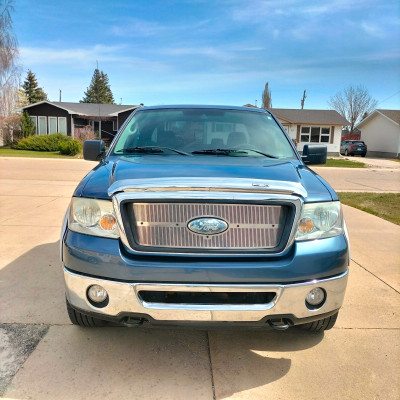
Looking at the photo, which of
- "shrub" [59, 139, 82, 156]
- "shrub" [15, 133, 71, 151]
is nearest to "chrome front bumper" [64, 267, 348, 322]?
"shrub" [59, 139, 82, 156]

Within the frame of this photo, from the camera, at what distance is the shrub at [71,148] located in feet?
86.5

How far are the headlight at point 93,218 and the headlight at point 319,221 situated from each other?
1133 mm

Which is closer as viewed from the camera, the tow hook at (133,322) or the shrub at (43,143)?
the tow hook at (133,322)

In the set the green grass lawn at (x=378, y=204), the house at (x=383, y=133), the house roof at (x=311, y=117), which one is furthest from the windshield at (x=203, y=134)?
the house at (x=383, y=133)

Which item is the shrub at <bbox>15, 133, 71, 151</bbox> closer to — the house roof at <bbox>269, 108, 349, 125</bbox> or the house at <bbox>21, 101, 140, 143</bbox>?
the house at <bbox>21, 101, 140, 143</bbox>

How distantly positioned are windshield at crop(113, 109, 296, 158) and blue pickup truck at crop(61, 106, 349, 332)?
36.6 inches

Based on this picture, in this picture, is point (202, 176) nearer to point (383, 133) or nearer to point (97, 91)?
point (383, 133)

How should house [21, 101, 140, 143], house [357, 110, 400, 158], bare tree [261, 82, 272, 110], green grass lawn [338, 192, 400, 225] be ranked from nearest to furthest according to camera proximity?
green grass lawn [338, 192, 400, 225], house [21, 101, 140, 143], house [357, 110, 400, 158], bare tree [261, 82, 272, 110]

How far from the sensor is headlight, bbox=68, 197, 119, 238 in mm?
2309

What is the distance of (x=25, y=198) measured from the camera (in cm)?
859

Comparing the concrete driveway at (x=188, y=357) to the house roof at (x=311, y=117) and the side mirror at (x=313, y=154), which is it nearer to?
the side mirror at (x=313, y=154)

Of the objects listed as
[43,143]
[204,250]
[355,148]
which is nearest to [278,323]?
[204,250]

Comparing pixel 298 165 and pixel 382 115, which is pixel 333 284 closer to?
pixel 298 165

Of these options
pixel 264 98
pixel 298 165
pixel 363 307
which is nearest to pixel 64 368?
pixel 298 165
